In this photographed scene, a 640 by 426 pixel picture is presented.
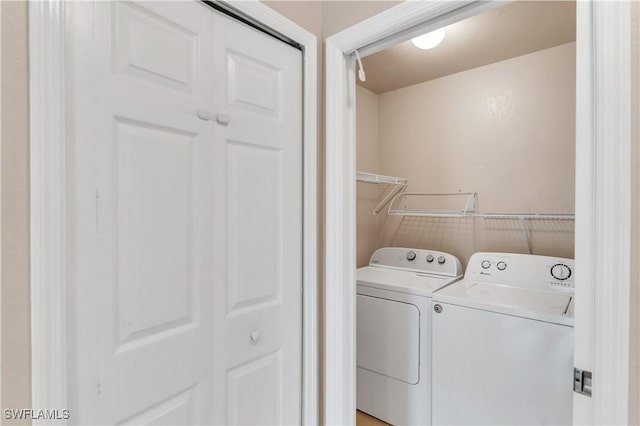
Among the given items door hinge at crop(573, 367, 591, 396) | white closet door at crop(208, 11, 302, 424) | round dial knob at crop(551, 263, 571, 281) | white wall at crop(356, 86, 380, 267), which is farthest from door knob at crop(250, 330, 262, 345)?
round dial knob at crop(551, 263, 571, 281)

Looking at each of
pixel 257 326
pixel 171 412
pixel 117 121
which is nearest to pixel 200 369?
pixel 171 412

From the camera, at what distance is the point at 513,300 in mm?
1707

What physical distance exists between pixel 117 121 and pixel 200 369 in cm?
75

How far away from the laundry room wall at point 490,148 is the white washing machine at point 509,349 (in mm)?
415

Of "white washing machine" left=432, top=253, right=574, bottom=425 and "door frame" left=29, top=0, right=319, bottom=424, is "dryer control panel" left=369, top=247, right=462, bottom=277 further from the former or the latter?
"door frame" left=29, top=0, right=319, bottom=424

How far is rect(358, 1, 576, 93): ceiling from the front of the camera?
1.71 metres

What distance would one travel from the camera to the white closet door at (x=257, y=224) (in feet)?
3.48

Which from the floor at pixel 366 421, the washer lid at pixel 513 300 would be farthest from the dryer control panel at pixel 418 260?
the floor at pixel 366 421

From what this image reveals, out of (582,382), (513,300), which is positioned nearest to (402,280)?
(513,300)

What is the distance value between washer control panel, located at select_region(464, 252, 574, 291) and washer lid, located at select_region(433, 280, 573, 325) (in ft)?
0.21

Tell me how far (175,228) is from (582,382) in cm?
113
